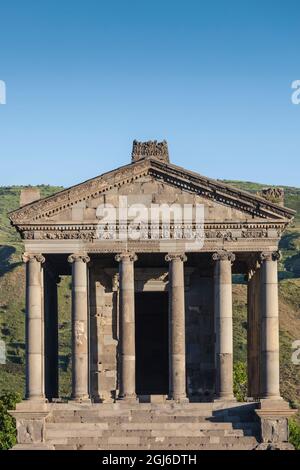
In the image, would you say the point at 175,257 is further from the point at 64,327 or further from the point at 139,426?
the point at 64,327

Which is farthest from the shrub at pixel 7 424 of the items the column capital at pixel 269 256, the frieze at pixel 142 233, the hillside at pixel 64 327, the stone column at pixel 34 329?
the column capital at pixel 269 256

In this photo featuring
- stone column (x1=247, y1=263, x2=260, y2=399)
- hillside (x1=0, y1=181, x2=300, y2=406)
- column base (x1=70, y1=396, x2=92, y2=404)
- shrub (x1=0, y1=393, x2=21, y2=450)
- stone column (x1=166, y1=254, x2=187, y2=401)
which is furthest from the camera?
hillside (x1=0, y1=181, x2=300, y2=406)

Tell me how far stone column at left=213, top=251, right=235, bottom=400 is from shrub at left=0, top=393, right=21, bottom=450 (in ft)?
62.1

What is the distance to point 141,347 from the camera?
72.2 meters

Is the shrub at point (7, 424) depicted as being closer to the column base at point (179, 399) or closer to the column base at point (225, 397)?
the column base at point (179, 399)

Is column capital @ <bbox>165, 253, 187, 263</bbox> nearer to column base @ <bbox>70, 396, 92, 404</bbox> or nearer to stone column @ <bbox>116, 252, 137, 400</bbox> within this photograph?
stone column @ <bbox>116, 252, 137, 400</bbox>

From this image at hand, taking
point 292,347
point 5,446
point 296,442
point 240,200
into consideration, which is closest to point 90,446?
point 240,200

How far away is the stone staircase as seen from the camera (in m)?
61.0

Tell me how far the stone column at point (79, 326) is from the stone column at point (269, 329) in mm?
7561

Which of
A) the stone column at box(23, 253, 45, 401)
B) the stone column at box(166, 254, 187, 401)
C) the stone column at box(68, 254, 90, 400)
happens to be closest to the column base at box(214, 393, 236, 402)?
the stone column at box(166, 254, 187, 401)

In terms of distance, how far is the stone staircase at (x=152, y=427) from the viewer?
2402 inches

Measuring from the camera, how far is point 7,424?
82.1m

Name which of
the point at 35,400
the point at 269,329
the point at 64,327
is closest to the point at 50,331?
the point at 35,400
